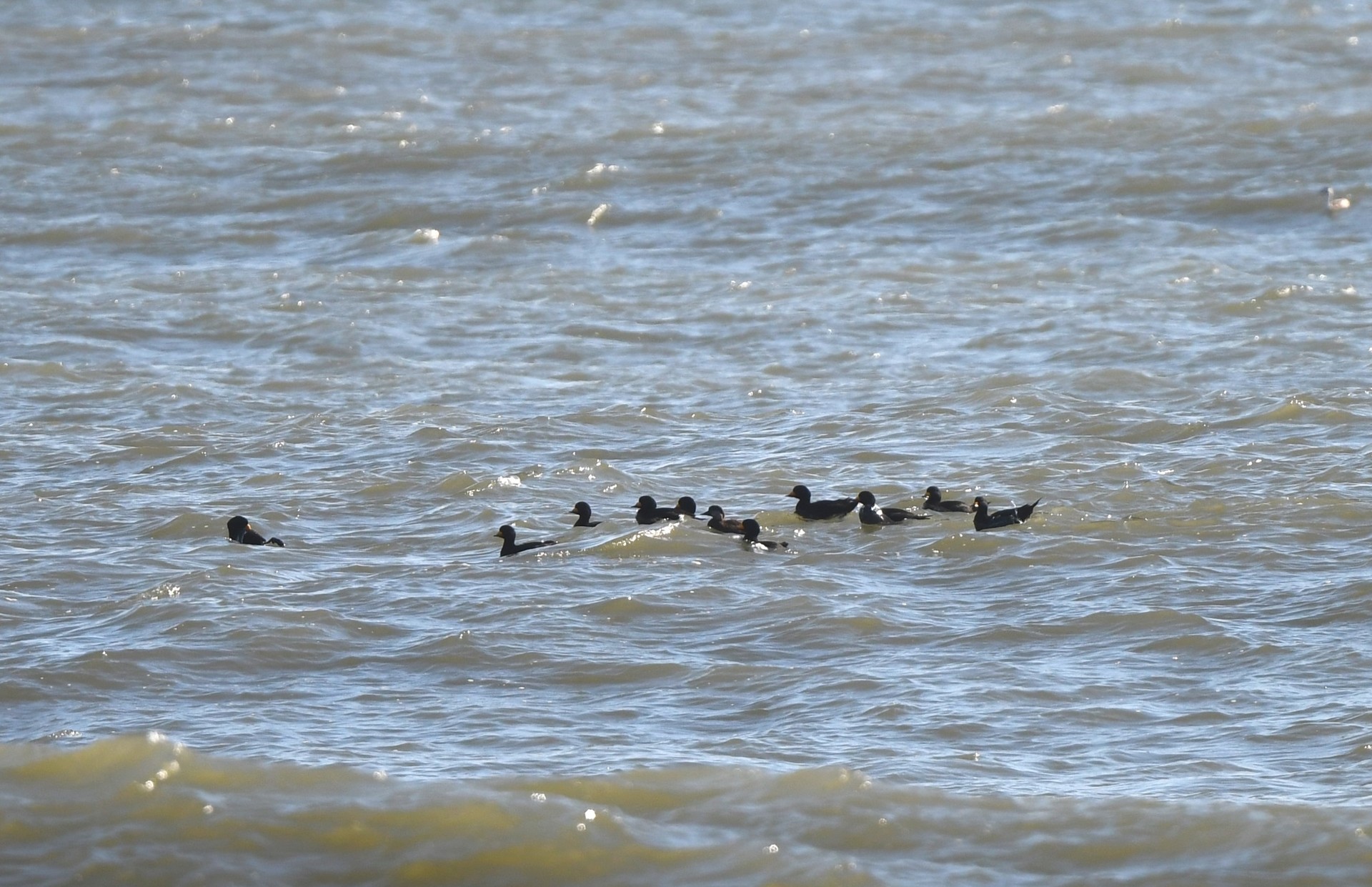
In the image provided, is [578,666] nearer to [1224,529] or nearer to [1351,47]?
[1224,529]

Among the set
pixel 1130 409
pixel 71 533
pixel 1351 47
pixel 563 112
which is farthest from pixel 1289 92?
pixel 71 533

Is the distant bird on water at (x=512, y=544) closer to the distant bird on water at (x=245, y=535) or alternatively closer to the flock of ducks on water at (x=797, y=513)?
the flock of ducks on water at (x=797, y=513)

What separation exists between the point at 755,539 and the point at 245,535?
3.14 m

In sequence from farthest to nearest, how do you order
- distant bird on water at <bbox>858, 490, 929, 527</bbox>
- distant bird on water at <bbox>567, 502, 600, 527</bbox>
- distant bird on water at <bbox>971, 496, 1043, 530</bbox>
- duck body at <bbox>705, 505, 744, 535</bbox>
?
distant bird on water at <bbox>567, 502, 600, 527</bbox> < distant bird on water at <bbox>858, 490, 929, 527</bbox> < duck body at <bbox>705, 505, 744, 535</bbox> < distant bird on water at <bbox>971, 496, 1043, 530</bbox>

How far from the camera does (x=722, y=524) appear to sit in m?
12.7

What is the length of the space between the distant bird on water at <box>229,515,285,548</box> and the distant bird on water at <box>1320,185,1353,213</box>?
13243 millimetres

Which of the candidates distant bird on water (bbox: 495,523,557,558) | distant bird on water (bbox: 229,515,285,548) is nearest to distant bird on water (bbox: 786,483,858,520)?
distant bird on water (bbox: 495,523,557,558)

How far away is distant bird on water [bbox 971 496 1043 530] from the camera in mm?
12430

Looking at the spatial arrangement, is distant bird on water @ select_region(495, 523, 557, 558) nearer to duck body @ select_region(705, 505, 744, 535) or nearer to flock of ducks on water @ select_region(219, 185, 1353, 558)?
flock of ducks on water @ select_region(219, 185, 1353, 558)

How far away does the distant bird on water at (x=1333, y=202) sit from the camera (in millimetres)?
21531

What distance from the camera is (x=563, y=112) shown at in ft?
94.1

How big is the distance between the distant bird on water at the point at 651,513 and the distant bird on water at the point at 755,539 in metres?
0.48

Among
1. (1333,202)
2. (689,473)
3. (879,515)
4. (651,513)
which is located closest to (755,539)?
(651,513)

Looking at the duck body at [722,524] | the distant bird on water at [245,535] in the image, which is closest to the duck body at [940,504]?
the duck body at [722,524]
